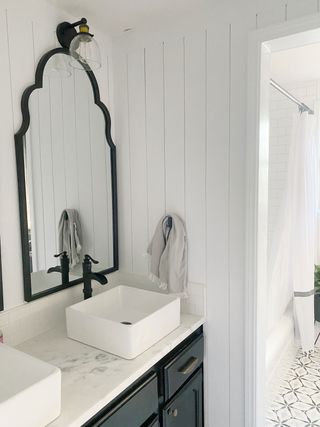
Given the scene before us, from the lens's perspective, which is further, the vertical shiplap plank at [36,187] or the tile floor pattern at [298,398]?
the tile floor pattern at [298,398]

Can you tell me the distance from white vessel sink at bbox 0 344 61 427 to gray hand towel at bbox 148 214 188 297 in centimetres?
83

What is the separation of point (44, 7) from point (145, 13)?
48 cm

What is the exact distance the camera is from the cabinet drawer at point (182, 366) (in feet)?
4.91

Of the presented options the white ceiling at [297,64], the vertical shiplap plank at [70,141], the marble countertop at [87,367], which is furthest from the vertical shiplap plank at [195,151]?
the white ceiling at [297,64]

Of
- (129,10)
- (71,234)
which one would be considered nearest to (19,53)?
(129,10)

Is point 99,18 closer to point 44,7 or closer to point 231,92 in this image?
point 44,7

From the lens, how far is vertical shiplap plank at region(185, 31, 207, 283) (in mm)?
1710

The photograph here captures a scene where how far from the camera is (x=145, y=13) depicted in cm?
169

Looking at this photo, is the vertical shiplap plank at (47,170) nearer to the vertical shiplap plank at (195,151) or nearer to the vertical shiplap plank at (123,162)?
the vertical shiplap plank at (123,162)

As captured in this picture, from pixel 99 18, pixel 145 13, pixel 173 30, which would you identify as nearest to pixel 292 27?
pixel 173 30

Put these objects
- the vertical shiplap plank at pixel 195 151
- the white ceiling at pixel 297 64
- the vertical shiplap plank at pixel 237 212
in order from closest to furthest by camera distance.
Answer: the vertical shiplap plank at pixel 237 212
the vertical shiplap plank at pixel 195 151
the white ceiling at pixel 297 64

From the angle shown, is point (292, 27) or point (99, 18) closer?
point (292, 27)

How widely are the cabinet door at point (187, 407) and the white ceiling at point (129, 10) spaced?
1.81 metres

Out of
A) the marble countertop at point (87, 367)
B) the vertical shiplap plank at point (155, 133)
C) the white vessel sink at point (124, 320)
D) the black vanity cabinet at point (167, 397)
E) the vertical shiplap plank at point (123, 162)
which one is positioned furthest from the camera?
the vertical shiplap plank at point (123, 162)
